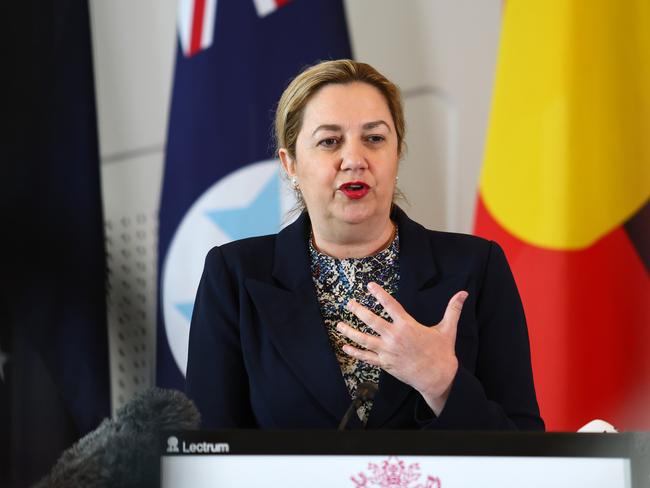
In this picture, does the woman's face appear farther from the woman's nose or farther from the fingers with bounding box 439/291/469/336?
the fingers with bounding box 439/291/469/336

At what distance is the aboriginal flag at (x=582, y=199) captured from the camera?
2.29 metres

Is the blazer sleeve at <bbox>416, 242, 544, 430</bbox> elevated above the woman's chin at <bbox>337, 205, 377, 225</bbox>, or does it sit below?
below

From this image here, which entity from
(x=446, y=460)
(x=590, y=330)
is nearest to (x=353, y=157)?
(x=446, y=460)

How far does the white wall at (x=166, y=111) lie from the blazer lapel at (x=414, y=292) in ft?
2.87

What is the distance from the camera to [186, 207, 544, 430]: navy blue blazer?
146 cm

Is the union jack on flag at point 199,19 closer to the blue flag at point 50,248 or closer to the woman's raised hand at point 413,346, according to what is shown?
the blue flag at point 50,248

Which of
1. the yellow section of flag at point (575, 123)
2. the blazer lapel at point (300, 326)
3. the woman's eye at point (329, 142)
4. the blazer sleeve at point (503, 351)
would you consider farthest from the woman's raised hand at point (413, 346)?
the yellow section of flag at point (575, 123)

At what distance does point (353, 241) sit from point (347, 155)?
7.9 inches

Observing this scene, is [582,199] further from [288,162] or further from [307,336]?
[307,336]

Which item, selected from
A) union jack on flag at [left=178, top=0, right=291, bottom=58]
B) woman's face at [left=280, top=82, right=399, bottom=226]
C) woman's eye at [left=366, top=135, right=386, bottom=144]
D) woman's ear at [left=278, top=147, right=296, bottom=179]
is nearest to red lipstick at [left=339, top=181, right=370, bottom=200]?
woman's face at [left=280, top=82, right=399, bottom=226]

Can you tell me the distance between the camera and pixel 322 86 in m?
1.67

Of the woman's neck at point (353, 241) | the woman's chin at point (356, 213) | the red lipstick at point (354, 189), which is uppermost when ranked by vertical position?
the red lipstick at point (354, 189)

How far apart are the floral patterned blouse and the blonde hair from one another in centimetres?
25

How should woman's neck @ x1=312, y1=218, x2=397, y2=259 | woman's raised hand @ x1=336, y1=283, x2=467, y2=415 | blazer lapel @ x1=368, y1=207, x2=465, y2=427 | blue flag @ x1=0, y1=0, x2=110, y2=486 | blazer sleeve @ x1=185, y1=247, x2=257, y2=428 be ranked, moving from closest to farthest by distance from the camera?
woman's raised hand @ x1=336, y1=283, x2=467, y2=415 → blazer lapel @ x1=368, y1=207, x2=465, y2=427 → blazer sleeve @ x1=185, y1=247, x2=257, y2=428 → woman's neck @ x1=312, y1=218, x2=397, y2=259 → blue flag @ x1=0, y1=0, x2=110, y2=486
